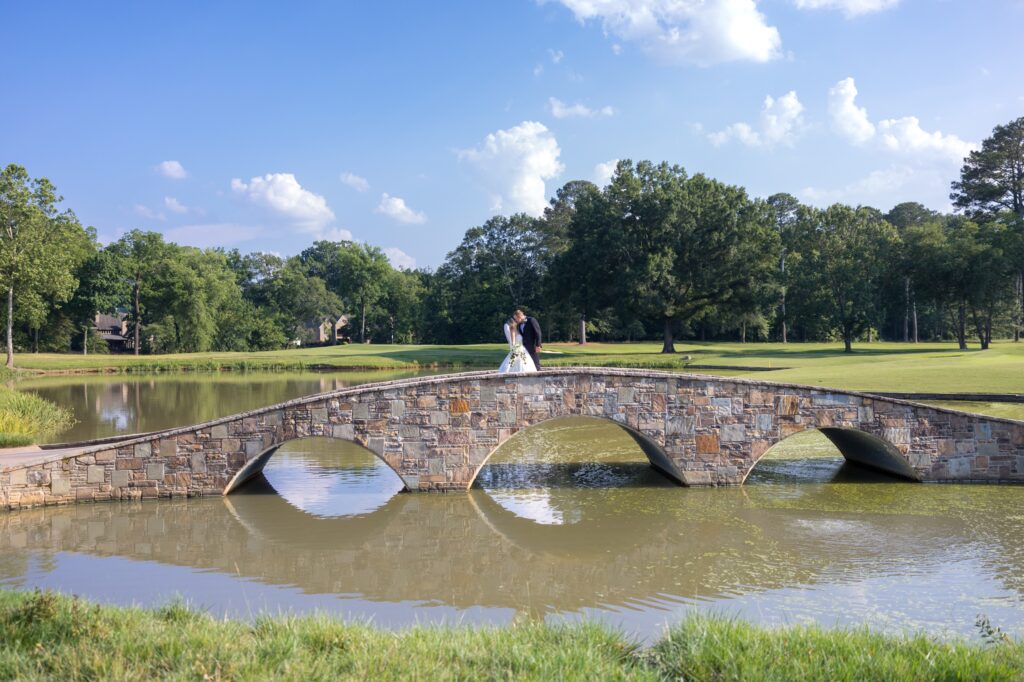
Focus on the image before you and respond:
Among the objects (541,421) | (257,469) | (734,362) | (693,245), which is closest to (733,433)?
(541,421)

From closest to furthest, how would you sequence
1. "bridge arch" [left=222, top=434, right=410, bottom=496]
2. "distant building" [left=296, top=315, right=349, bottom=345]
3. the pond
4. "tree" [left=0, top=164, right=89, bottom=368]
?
the pond, "bridge arch" [left=222, top=434, right=410, bottom=496], "tree" [left=0, top=164, right=89, bottom=368], "distant building" [left=296, top=315, right=349, bottom=345]

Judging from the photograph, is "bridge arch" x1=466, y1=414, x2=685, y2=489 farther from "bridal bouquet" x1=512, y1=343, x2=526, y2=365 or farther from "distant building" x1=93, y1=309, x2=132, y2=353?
"distant building" x1=93, y1=309, x2=132, y2=353

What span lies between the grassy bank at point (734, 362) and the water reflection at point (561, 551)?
1504 cm

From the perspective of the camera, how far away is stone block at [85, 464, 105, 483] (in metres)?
14.7

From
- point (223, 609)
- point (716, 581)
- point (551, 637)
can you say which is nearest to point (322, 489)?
point (223, 609)

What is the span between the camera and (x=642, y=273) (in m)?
51.5

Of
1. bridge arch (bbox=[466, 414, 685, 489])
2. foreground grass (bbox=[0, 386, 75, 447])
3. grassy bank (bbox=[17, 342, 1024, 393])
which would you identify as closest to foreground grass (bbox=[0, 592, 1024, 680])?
bridge arch (bbox=[466, 414, 685, 489])

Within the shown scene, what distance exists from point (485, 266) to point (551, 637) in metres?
70.4

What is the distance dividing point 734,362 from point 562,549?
3424 centimetres

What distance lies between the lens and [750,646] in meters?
6.68

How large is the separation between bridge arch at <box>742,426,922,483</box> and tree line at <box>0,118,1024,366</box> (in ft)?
110

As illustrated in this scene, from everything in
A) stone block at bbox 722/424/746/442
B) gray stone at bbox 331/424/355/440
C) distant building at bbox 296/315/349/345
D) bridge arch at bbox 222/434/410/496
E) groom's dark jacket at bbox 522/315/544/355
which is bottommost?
bridge arch at bbox 222/434/410/496

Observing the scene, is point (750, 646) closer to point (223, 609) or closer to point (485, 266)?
point (223, 609)

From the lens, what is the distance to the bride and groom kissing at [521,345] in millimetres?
15852
